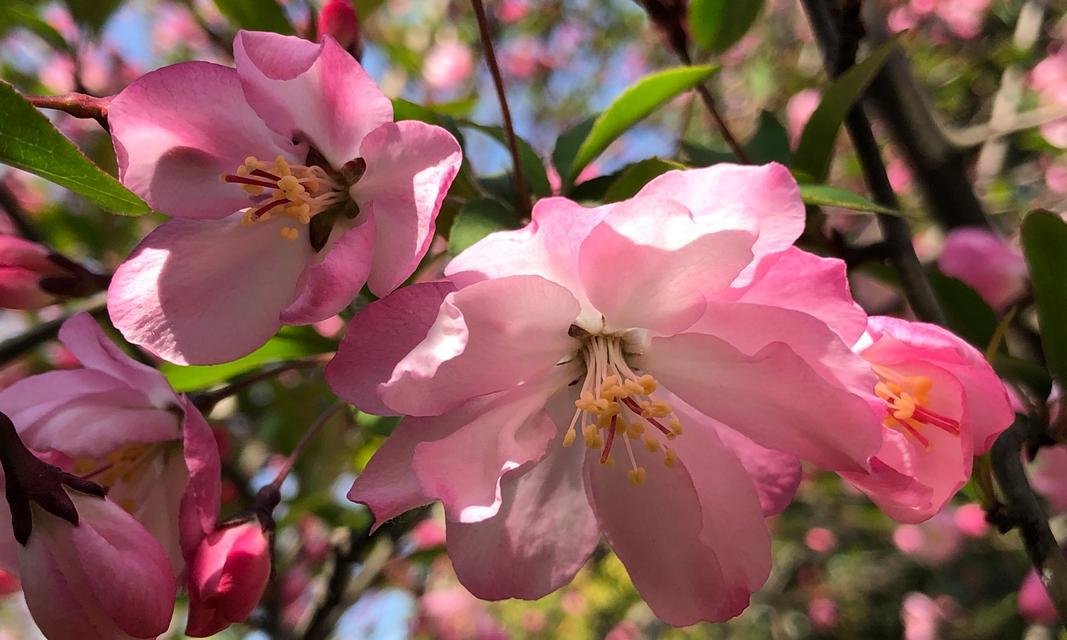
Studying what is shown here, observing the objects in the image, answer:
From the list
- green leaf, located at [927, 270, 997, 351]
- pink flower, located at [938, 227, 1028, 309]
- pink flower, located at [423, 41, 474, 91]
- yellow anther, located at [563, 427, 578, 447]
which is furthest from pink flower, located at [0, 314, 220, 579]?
pink flower, located at [423, 41, 474, 91]

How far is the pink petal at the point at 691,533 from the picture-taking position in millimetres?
534

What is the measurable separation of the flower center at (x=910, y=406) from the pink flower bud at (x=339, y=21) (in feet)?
1.71

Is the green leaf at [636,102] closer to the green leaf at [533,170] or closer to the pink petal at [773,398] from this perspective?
the green leaf at [533,170]

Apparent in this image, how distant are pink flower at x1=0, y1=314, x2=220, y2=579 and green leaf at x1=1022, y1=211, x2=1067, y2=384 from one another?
62 cm

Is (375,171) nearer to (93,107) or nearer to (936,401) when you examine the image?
(93,107)

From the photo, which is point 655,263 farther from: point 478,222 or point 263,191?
point 263,191

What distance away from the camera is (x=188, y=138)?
57 centimetres

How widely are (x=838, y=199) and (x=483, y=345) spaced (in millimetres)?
273

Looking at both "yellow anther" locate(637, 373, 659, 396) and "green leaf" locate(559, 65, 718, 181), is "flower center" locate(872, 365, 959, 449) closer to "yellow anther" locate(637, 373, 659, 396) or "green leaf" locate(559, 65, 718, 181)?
"yellow anther" locate(637, 373, 659, 396)

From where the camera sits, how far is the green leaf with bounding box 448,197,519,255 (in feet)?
1.94

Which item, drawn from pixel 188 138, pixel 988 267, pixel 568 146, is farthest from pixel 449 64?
pixel 188 138

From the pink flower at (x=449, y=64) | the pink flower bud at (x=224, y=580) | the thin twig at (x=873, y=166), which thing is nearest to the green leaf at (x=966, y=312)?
the thin twig at (x=873, y=166)

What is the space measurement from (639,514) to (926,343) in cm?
21

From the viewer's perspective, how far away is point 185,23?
341cm
